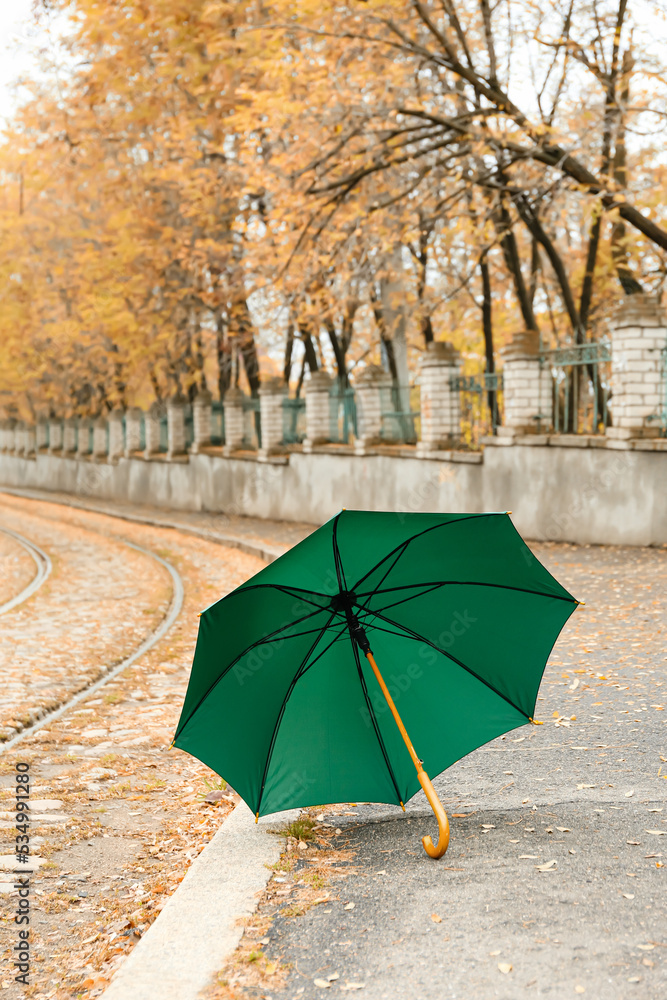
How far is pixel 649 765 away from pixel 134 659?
5.37 meters

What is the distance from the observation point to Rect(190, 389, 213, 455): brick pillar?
2730 centimetres

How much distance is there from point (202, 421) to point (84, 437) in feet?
47.6

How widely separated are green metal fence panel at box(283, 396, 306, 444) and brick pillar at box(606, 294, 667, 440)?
1112 cm

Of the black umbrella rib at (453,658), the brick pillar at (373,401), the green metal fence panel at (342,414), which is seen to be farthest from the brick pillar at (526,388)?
the black umbrella rib at (453,658)

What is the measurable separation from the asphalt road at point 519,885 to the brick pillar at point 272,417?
17.9 meters

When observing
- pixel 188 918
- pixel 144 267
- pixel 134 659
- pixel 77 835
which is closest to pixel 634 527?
pixel 134 659

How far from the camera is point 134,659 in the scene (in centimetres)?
906

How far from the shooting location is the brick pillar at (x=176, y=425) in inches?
1146

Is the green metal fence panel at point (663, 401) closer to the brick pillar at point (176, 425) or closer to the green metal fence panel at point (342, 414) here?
the green metal fence panel at point (342, 414)

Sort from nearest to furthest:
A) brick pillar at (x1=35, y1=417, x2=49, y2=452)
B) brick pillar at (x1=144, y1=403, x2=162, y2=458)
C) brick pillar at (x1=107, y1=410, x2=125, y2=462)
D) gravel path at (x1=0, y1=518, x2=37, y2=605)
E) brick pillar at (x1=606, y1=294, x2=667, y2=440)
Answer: brick pillar at (x1=606, y1=294, x2=667, y2=440)
gravel path at (x1=0, y1=518, x2=37, y2=605)
brick pillar at (x1=144, y1=403, x2=162, y2=458)
brick pillar at (x1=107, y1=410, x2=125, y2=462)
brick pillar at (x1=35, y1=417, x2=49, y2=452)

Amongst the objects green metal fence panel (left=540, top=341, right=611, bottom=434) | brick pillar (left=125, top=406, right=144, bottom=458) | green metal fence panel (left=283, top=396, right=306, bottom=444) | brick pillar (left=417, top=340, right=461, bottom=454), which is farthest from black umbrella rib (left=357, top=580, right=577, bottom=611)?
brick pillar (left=125, top=406, right=144, bottom=458)

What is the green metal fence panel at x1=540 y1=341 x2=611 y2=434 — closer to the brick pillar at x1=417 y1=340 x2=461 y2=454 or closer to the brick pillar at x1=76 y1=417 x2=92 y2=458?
the brick pillar at x1=417 y1=340 x2=461 y2=454

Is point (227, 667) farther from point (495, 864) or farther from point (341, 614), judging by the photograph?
point (495, 864)

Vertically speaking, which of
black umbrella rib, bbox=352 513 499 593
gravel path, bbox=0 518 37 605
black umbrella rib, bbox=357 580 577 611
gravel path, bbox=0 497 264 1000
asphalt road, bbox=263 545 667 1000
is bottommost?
gravel path, bbox=0 518 37 605
